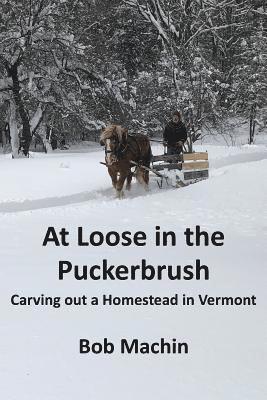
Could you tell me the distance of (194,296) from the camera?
5.81 meters

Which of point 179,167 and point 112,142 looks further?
point 179,167

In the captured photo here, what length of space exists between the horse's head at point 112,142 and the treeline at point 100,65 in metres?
9.87

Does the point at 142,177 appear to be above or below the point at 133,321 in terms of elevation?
above

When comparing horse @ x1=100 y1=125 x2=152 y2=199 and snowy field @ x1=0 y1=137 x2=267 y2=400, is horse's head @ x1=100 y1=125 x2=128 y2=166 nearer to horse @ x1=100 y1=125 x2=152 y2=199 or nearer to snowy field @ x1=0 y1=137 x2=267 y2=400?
horse @ x1=100 y1=125 x2=152 y2=199

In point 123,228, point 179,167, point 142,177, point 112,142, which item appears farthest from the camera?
point 179,167

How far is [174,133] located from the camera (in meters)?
17.0

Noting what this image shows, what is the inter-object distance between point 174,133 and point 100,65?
11.9 meters

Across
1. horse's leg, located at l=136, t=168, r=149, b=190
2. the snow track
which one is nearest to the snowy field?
the snow track

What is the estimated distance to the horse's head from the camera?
14602 mm

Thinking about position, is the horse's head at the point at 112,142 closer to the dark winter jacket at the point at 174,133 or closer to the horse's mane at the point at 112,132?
the horse's mane at the point at 112,132

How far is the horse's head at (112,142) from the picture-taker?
14602 millimetres

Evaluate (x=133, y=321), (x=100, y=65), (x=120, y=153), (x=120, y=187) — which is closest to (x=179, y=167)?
(x=120, y=153)

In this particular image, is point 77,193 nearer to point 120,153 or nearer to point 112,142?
point 120,153

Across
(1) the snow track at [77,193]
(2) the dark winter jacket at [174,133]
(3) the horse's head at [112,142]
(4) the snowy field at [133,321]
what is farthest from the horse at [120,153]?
(4) the snowy field at [133,321]
